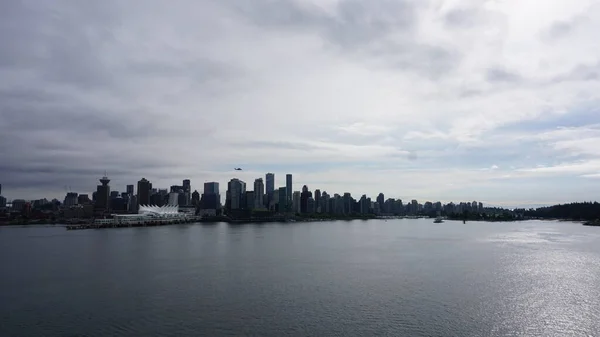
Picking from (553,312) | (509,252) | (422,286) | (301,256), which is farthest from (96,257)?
(509,252)

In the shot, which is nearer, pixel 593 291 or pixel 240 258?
pixel 593 291

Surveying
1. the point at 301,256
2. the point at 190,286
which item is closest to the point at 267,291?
the point at 190,286

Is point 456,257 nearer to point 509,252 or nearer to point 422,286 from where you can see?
point 509,252

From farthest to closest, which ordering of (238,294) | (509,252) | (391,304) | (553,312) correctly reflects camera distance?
1. (509,252)
2. (238,294)
3. (391,304)
4. (553,312)

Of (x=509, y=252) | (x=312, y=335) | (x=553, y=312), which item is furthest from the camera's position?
(x=509, y=252)

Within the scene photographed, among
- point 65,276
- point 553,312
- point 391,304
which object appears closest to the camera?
point 553,312

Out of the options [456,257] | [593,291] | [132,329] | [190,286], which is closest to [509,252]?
[456,257]

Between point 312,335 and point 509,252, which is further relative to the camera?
point 509,252

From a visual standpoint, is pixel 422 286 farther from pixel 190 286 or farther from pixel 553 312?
pixel 190 286

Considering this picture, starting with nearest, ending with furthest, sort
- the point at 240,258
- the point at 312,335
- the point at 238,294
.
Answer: the point at 312,335
the point at 238,294
the point at 240,258
